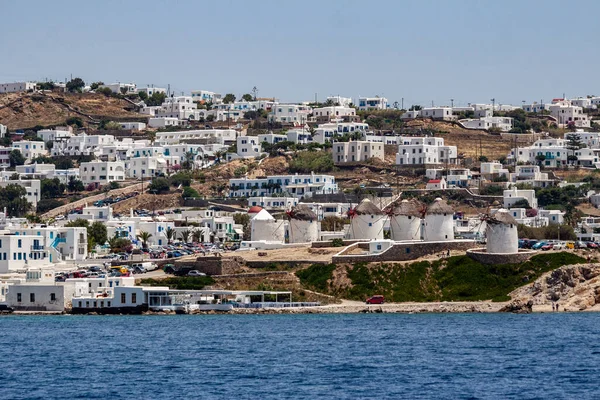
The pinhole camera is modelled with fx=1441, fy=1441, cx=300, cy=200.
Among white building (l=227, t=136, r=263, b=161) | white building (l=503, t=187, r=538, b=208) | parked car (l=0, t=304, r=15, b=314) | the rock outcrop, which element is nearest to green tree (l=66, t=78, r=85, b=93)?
white building (l=227, t=136, r=263, b=161)

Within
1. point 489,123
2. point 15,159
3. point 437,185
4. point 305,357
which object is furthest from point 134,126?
point 305,357

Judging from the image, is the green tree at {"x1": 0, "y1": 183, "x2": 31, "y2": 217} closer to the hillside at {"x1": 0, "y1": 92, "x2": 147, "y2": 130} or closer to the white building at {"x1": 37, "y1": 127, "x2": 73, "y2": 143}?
the white building at {"x1": 37, "y1": 127, "x2": 73, "y2": 143}

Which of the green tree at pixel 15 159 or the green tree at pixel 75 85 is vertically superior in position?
the green tree at pixel 75 85

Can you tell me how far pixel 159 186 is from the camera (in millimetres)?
128000

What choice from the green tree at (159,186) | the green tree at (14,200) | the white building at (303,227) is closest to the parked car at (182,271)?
the white building at (303,227)

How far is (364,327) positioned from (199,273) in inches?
713

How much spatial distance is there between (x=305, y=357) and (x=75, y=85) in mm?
127925

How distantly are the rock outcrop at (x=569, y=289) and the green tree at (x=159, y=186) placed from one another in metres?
56.3

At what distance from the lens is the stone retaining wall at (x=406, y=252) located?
82.6 metres

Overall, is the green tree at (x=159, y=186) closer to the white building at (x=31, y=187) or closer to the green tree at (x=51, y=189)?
the green tree at (x=51, y=189)

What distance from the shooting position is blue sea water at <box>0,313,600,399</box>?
4800 cm

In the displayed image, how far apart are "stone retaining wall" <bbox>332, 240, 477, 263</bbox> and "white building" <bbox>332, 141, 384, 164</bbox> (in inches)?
1983

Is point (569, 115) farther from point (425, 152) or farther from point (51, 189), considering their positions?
point (51, 189)

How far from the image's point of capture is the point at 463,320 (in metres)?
71.9
